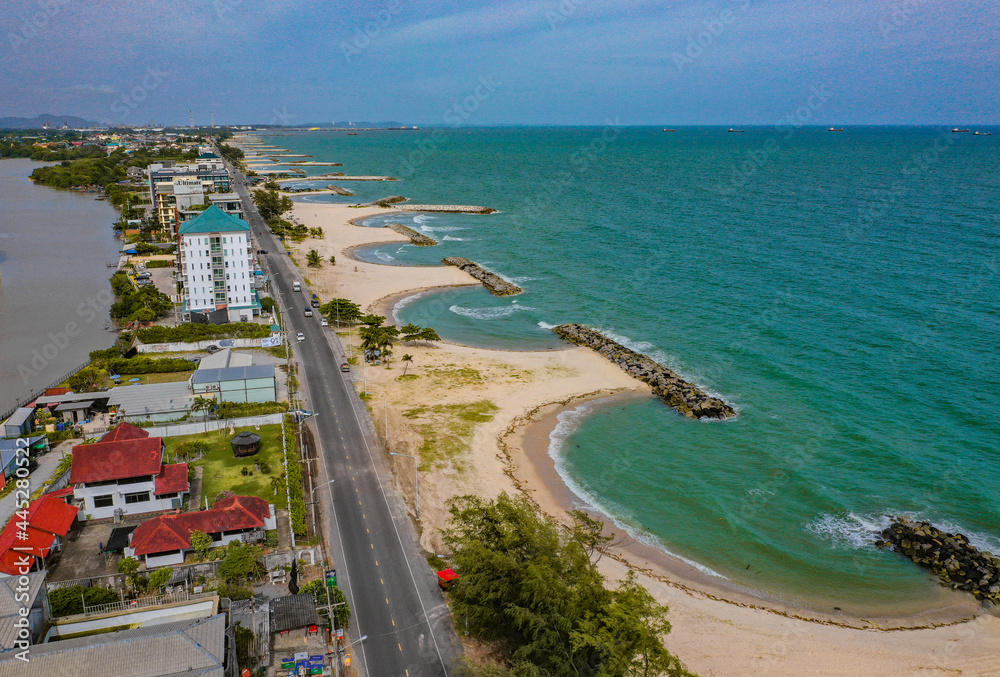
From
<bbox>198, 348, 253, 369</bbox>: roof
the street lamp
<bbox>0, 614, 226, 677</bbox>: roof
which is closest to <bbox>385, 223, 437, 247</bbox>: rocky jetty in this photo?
<bbox>198, 348, 253, 369</bbox>: roof

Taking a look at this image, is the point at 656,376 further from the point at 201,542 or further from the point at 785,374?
the point at 201,542

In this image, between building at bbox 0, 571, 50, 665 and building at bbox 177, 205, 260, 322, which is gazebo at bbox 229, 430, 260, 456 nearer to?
building at bbox 0, 571, 50, 665

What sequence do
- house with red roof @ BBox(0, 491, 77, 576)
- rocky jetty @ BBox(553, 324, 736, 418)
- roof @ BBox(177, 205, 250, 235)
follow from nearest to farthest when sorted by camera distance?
house with red roof @ BBox(0, 491, 77, 576) → rocky jetty @ BBox(553, 324, 736, 418) → roof @ BBox(177, 205, 250, 235)

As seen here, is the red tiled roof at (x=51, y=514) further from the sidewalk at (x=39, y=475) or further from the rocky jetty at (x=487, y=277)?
the rocky jetty at (x=487, y=277)

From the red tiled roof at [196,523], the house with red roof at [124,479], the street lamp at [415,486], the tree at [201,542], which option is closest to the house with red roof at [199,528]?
the red tiled roof at [196,523]

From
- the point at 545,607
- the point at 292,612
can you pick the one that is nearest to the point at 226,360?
the point at 292,612

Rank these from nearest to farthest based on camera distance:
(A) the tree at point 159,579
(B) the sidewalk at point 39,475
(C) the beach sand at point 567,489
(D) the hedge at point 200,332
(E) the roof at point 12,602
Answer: (E) the roof at point 12,602, (C) the beach sand at point 567,489, (A) the tree at point 159,579, (B) the sidewalk at point 39,475, (D) the hedge at point 200,332
